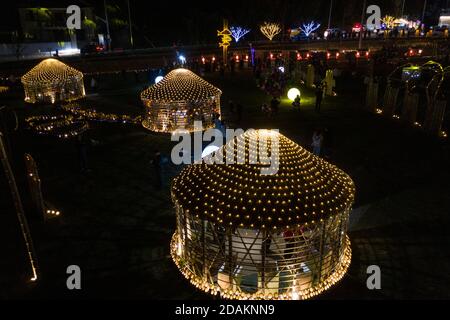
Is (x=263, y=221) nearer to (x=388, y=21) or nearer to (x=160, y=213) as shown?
(x=160, y=213)

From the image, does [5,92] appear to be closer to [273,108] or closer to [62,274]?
[273,108]

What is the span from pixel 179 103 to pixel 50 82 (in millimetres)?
11931

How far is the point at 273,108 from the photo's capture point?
74.3 feet

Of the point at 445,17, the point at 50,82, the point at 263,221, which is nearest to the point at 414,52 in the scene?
the point at 50,82

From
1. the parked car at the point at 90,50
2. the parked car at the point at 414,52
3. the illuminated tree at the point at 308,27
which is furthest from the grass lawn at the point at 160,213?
the illuminated tree at the point at 308,27

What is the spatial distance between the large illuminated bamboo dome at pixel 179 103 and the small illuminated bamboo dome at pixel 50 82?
9570mm

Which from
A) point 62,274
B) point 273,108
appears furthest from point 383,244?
point 273,108

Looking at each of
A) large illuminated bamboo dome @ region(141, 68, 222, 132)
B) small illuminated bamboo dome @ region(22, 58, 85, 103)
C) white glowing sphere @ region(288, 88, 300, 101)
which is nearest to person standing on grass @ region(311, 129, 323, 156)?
large illuminated bamboo dome @ region(141, 68, 222, 132)

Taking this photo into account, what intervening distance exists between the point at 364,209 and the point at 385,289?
3.94 m

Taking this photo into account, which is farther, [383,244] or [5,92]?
[5,92]

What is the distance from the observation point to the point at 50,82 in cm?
2594

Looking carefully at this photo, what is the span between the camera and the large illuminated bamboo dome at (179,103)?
19.2m

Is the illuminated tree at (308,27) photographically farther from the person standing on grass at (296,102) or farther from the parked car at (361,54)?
the person standing on grass at (296,102)

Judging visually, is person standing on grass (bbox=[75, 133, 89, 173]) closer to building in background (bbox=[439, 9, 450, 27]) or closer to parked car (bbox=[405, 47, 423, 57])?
parked car (bbox=[405, 47, 423, 57])
